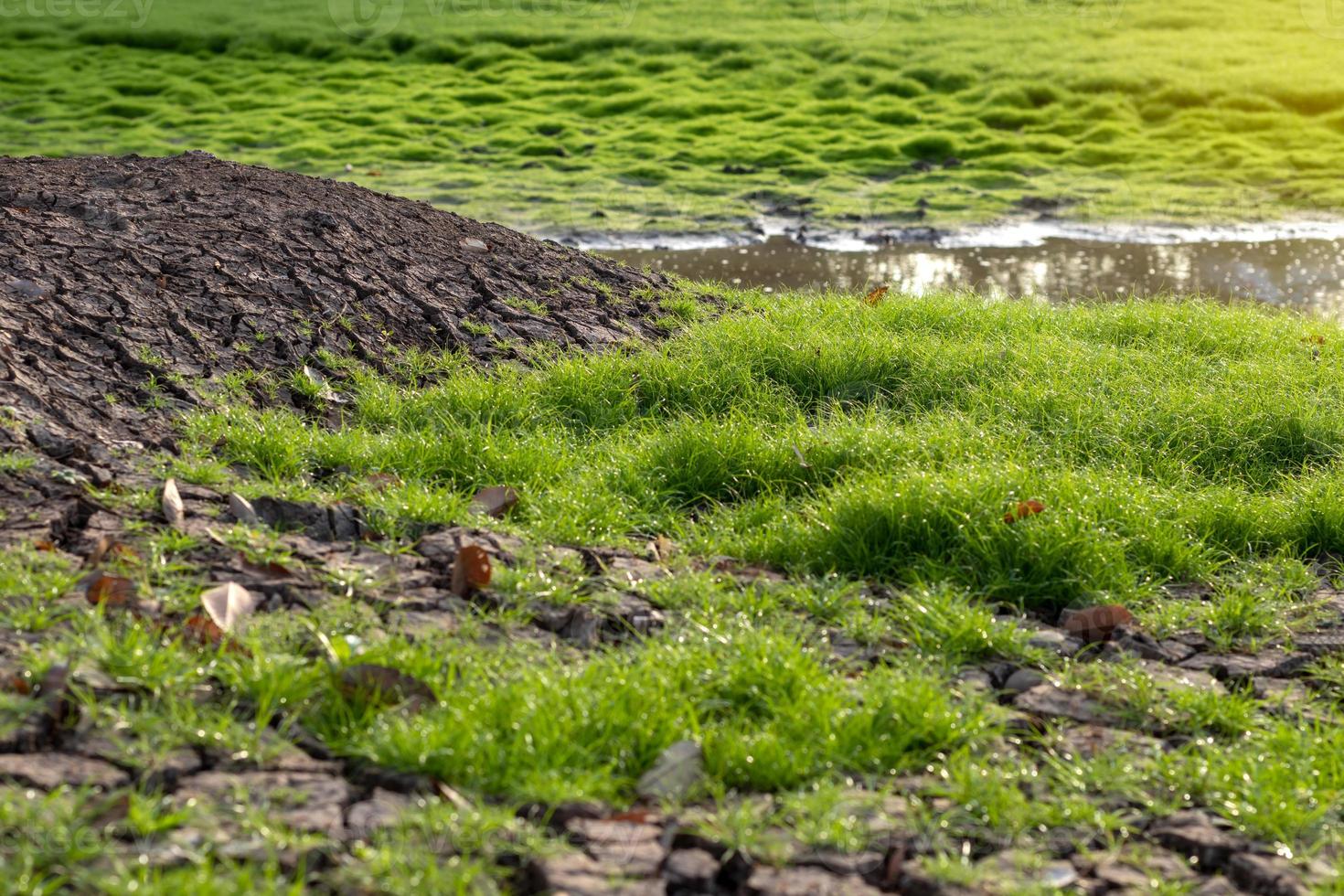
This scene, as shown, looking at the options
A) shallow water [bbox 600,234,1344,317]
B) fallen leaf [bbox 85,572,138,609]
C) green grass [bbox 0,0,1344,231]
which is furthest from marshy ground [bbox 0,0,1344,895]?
green grass [bbox 0,0,1344,231]

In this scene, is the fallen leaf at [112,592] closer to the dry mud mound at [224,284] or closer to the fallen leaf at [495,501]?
the dry mud mound at [224,284]

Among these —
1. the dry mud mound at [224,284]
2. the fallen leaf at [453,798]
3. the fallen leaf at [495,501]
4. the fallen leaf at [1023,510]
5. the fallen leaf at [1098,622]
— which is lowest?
the fallen leaf at [1098,622]

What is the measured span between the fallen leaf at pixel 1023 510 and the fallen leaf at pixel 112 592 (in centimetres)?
248

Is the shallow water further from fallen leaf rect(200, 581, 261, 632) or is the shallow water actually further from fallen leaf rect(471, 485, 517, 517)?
fallen leaf rect(200, 581, 261, 632)

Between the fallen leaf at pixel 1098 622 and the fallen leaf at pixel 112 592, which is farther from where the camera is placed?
the fallen leaf at pixel 1098 622

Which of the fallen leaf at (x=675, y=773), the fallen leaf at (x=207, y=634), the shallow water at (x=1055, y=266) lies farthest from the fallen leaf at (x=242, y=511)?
the shallow water at (x=1055, y=266)

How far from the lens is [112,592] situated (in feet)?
9.58

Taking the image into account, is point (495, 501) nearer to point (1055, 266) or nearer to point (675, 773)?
point (675, 773)

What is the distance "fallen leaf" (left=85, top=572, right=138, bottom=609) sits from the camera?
2902 mm

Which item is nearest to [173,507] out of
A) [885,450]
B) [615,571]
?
[615,571]

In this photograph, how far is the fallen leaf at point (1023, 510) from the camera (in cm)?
384

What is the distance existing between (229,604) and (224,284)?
2878 mm

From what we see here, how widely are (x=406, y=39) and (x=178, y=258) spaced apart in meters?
16.6

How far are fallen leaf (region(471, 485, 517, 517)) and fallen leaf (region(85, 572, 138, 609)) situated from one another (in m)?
1.19
